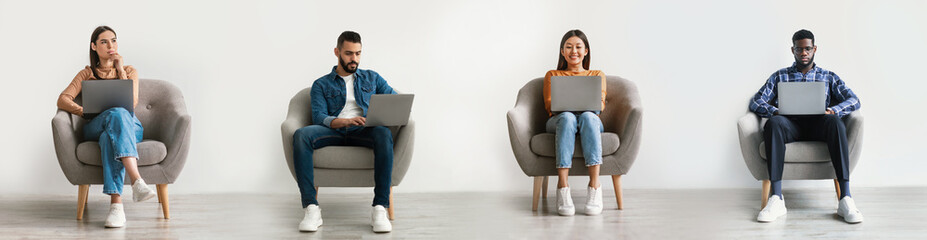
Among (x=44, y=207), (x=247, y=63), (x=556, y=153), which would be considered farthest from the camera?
(x=247, y=63)

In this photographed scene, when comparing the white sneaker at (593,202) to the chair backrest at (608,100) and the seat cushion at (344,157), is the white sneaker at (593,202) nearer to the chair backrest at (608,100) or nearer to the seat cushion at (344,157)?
the chair backrest at (608,100)

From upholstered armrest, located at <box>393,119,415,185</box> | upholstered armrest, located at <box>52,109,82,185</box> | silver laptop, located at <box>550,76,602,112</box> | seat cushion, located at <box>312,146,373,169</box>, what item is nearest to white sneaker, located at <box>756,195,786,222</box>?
silver laptop, located at <box>550,76,602,112</box>

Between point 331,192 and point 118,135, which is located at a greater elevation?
point 118,135

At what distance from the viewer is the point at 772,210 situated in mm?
3557

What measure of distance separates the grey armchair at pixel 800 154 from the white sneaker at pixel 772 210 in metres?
0.19

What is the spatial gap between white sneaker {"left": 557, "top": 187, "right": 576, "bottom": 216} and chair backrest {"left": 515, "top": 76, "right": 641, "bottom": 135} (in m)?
0.47

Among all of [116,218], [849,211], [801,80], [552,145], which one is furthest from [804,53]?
[116,218]

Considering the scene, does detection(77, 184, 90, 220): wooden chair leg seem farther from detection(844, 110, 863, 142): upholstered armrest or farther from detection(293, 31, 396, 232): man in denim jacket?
detection(844, 110, 863, 142): upholstered armrest

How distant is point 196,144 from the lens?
483cm

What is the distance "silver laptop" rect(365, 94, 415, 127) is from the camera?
3398 mm

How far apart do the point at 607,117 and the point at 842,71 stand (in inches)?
69.6

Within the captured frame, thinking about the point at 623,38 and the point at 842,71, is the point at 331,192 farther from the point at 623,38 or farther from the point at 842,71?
the point at 842,71

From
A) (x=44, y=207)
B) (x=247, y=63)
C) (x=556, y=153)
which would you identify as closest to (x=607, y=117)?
(x=556, y=153)

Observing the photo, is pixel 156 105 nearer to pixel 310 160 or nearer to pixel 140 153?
pixel 140 153
